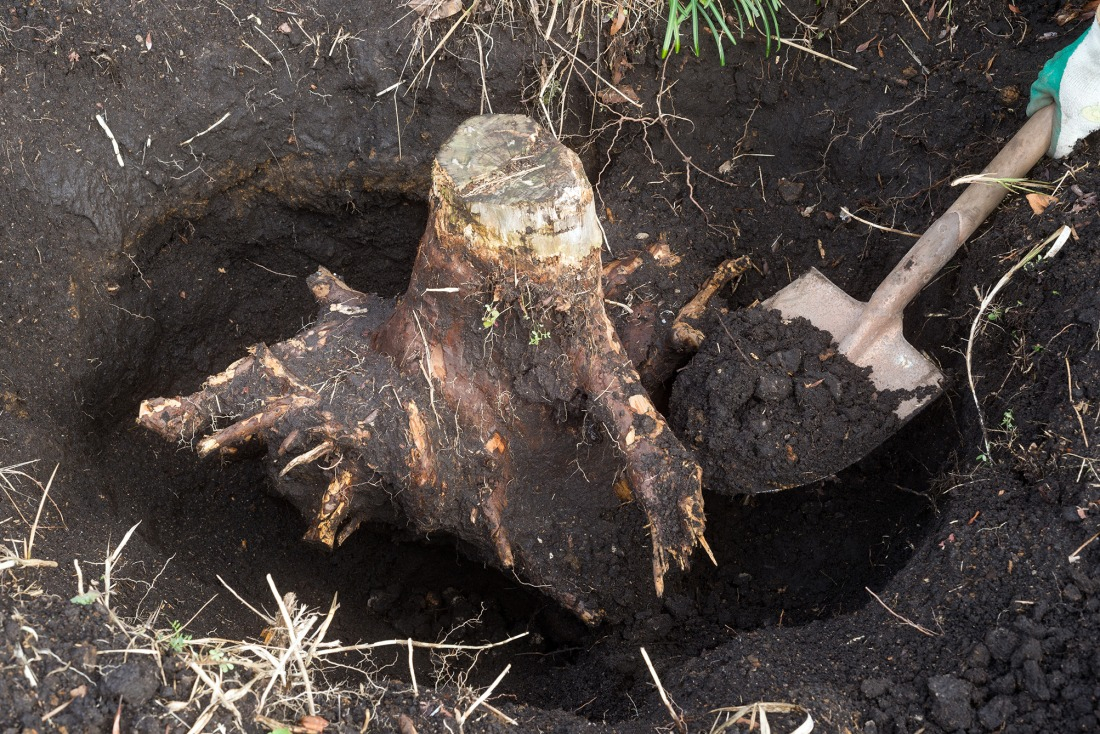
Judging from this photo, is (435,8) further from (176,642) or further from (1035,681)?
(1035,681)

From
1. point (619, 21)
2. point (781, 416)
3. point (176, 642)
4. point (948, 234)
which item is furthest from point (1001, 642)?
point (619, 21)

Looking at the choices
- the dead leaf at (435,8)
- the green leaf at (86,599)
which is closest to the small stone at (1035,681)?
the green leaf at (86,599)

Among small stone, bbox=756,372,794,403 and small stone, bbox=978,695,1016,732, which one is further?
small stone, bbox=756,372,794,403

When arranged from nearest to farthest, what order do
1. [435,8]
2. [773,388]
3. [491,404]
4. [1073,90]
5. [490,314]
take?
[490,314]
[1073,90]
[491,404]
[773,388]
[435,8]

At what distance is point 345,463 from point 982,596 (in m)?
1.67

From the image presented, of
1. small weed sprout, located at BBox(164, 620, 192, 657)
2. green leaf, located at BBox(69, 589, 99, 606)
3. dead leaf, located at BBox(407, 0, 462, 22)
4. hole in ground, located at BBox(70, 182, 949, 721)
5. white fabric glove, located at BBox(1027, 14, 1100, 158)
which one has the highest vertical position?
dead leaf, located at BBox(407, 0, 462, 22)

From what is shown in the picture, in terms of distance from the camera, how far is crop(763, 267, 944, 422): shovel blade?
8.25 feet

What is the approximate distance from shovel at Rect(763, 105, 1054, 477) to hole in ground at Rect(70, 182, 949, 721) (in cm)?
16

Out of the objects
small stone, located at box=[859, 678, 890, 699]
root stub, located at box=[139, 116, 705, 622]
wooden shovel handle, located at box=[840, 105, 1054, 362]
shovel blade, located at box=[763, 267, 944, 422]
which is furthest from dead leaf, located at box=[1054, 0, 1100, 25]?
small stone, located at box=[859, 678, 890, 699]

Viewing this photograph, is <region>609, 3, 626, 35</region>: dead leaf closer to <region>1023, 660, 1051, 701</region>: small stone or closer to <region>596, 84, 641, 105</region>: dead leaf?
<region>596, 84, 641, 105</region>: dead leaf

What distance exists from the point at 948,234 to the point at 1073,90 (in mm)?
483

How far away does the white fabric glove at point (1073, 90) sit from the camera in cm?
224

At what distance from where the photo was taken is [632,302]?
9.18 ft

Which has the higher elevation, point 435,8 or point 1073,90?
point 435,8
